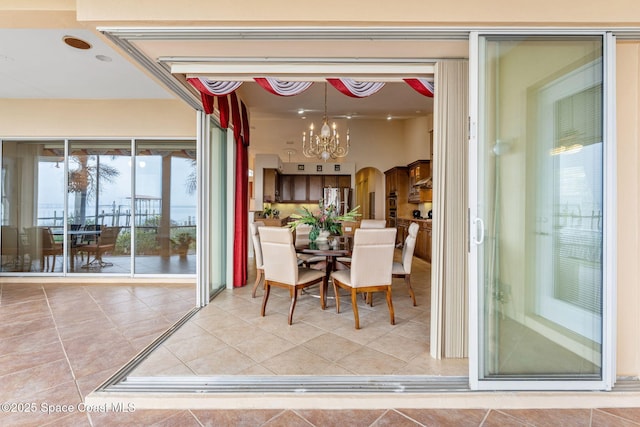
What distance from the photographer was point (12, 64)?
3.37 metres

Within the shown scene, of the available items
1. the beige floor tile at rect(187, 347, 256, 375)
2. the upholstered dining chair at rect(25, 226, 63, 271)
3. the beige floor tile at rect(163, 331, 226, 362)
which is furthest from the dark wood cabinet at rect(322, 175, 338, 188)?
the beige floor tile at rect(187, 347, 256, 375)

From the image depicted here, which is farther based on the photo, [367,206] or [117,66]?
[367,206]

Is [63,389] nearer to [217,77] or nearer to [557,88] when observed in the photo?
[217,77]

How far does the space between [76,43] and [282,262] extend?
322 cm

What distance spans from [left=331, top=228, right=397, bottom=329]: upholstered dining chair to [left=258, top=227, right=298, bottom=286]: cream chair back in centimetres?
58

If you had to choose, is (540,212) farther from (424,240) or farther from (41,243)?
(41,243)

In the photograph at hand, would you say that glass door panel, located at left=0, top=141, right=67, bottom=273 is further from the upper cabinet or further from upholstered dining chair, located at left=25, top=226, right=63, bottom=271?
the upper cabinet

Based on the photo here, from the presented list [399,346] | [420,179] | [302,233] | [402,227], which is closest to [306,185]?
[402,227]

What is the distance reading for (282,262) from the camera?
9.26 feet

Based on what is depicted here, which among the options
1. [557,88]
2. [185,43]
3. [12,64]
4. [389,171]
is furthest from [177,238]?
[389,171]

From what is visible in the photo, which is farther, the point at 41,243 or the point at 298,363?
the point at 41,243

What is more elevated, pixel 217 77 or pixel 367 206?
pixel 217 77

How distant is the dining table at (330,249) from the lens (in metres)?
3.10

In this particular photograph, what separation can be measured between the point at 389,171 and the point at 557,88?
6995 mm
